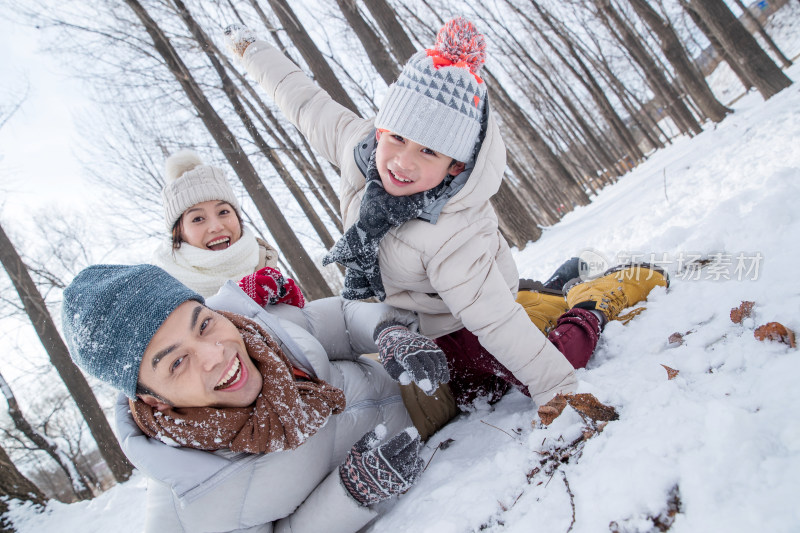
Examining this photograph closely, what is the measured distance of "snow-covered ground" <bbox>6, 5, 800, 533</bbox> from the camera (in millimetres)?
792

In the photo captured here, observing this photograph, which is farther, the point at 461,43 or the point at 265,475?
the point at 461,43

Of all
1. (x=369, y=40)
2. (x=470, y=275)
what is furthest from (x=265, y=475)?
(x=369, y=40)

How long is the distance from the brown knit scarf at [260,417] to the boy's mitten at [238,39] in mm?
2134

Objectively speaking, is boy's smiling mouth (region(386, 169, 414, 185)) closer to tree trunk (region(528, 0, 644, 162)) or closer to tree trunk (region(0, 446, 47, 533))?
tree trunk (region(0, 446, 47, 533))

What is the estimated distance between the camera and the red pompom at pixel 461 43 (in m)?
1.79

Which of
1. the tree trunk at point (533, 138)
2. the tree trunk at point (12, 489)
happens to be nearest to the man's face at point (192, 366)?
the tree trunk at point (12, 489)

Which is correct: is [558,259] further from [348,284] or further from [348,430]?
[348,430]

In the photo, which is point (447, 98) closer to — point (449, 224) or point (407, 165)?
point (407, 165)

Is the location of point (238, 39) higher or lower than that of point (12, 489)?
higher

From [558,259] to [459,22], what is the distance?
13.1ft

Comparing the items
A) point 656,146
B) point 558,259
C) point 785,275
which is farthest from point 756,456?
point 656,146

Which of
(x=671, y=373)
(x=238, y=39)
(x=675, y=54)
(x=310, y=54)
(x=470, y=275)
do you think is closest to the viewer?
(x=671, y=373)

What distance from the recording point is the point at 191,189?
270 cm

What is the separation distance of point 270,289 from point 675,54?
9.47m
